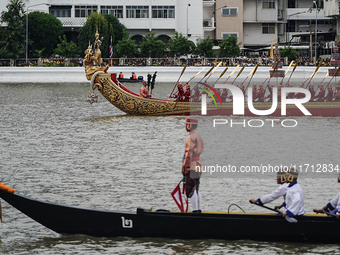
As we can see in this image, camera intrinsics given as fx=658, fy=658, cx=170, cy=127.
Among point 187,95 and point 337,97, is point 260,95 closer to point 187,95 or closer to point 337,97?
point 337,97

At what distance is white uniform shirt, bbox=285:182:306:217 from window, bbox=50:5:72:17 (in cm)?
6797

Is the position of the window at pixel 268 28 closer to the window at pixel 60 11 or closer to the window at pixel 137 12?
the window at pixel 137 12

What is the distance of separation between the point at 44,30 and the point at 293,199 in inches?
2445

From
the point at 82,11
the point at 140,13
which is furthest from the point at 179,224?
the point at 82,11

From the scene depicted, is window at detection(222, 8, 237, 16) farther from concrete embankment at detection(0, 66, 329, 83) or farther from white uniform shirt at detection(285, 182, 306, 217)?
white uniform shirt at detection(285, 182, 306, 217)

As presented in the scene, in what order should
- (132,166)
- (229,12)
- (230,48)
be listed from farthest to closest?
(229,12), (230,48), (132,166)

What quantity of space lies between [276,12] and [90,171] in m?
67.6

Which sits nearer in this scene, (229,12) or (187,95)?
(187,95)

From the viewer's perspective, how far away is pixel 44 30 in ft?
227

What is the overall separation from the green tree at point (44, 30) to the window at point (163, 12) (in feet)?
35.8

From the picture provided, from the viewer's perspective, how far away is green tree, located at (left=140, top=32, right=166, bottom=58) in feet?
220

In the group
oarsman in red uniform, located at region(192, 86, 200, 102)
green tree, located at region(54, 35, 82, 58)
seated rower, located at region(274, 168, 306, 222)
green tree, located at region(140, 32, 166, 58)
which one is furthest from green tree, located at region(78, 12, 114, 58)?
seated rower, located at region(274, 168, 306, 222)

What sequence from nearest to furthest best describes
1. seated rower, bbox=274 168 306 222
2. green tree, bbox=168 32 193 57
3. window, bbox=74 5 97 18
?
seated rower, bbox=274 168 306 222 < green tree, bbox=168 32 193 57 < window, bbox=74 5 97 18

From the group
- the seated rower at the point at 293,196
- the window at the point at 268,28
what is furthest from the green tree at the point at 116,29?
the seated rower at the point at 293,196
